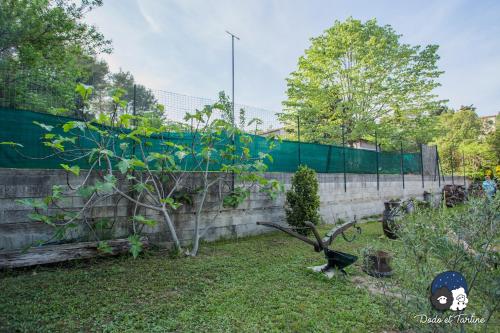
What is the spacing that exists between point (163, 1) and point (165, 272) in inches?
251

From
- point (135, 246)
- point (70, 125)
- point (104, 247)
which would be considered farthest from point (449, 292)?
point (70, 125)

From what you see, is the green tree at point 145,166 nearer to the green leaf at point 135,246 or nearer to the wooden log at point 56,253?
the green leaf at point 135,246

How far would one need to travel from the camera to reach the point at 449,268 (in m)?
1.64

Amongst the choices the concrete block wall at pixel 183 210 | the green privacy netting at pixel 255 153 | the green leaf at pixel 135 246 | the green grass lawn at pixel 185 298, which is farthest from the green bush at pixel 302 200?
the green leaf at pixel 135 246

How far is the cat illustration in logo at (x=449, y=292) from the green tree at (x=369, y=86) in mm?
10509

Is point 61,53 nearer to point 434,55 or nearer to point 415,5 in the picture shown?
point 415,5

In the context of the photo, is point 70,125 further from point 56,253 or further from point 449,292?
point 449,292

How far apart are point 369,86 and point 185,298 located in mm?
12462

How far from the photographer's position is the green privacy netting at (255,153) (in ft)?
11.0

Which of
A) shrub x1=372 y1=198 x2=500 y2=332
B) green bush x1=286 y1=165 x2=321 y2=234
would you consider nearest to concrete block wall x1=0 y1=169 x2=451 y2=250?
green bush x1=286 y1=165 x2=321 y2=234

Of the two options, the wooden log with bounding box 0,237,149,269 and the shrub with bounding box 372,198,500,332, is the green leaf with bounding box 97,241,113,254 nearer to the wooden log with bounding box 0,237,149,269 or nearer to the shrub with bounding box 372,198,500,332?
the wooden log with bounding box 0,237,149,269

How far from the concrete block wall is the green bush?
41cm

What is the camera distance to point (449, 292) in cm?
122

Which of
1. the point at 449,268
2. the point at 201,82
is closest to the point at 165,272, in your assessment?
the point at 449,268
